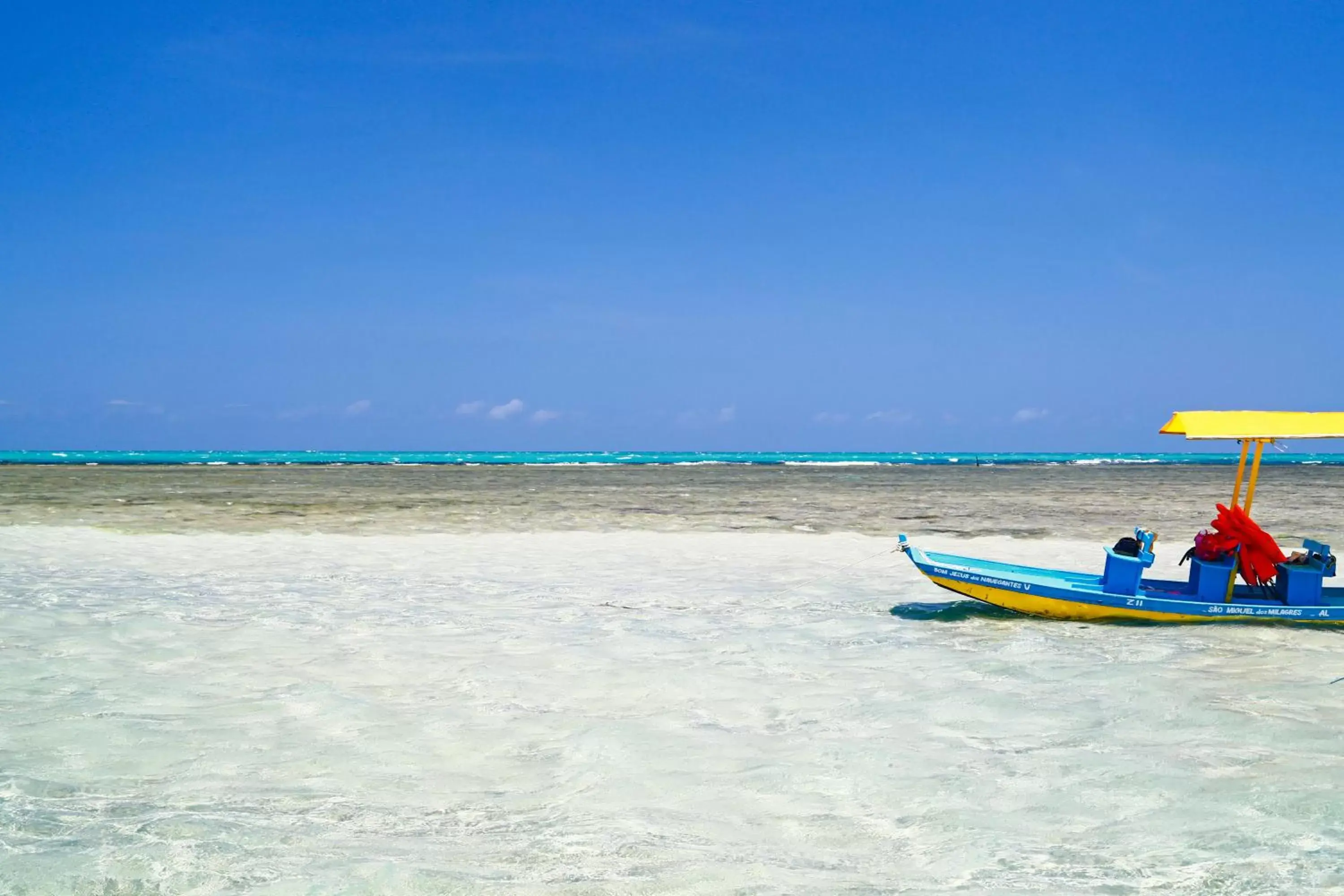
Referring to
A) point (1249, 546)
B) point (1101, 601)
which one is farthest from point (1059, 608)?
point (1249, 546)

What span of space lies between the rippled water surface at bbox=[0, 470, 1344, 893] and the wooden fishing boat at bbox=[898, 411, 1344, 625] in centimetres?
25

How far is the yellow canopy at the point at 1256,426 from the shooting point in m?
10.7

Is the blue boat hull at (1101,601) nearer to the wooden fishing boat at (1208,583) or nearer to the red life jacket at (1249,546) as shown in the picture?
the wooden fishing boat at (1208,583)

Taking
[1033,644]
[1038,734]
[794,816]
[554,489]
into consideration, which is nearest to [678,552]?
[1033,644]

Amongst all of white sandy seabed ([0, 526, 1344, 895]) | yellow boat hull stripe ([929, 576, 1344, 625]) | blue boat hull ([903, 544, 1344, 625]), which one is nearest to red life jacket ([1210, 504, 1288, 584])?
blue boat hull ([903, 544, 1344, 625])

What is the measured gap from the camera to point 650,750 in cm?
664

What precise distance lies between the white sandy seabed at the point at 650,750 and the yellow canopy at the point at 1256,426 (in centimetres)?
226

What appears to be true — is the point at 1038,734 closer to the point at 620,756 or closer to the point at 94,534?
the point at 620,756

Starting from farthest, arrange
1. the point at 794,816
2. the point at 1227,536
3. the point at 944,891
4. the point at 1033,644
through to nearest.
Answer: the point at 1227,536
the point at 1033,644
the point at 794,816
the point at 944,891

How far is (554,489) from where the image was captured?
152ft

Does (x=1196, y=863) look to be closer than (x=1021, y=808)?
Yes

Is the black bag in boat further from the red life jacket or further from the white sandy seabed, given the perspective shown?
the white sandy seabed

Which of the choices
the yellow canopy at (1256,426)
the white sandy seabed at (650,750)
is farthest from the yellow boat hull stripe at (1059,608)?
the yellow canopy at (1256,426)

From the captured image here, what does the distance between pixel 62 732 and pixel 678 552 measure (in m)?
12.7
